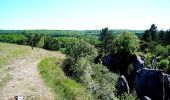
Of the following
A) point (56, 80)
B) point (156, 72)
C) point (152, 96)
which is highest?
point (56, 80)

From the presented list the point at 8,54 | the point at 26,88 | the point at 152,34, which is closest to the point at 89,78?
the point at 26,88

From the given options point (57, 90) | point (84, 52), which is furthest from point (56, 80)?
point (84, 52)

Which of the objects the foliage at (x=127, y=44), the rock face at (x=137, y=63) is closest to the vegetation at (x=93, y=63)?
the foliage at (x=127, y=44)

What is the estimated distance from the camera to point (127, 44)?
97312mm

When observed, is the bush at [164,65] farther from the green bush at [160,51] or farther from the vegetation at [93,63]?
the green bush at [160,51]

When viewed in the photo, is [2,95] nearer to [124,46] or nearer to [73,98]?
[73,98]

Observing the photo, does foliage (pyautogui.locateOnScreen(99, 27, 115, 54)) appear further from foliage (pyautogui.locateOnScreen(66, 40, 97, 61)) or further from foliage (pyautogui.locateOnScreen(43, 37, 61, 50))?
foliage (pyautogui.locateOnScreen(66, 40, 97, 61))

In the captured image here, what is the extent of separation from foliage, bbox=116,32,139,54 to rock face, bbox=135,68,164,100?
3302cm

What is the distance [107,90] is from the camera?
1495 inches

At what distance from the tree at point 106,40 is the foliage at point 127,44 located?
21.3 m

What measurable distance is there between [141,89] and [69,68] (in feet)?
68.2

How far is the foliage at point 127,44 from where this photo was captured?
95.9 m

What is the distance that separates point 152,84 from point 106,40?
6814 centimetres

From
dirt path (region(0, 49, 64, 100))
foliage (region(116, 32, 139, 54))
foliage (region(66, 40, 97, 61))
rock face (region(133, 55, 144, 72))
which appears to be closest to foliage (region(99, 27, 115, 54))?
foliage (region(116, 32, 139, 54))
